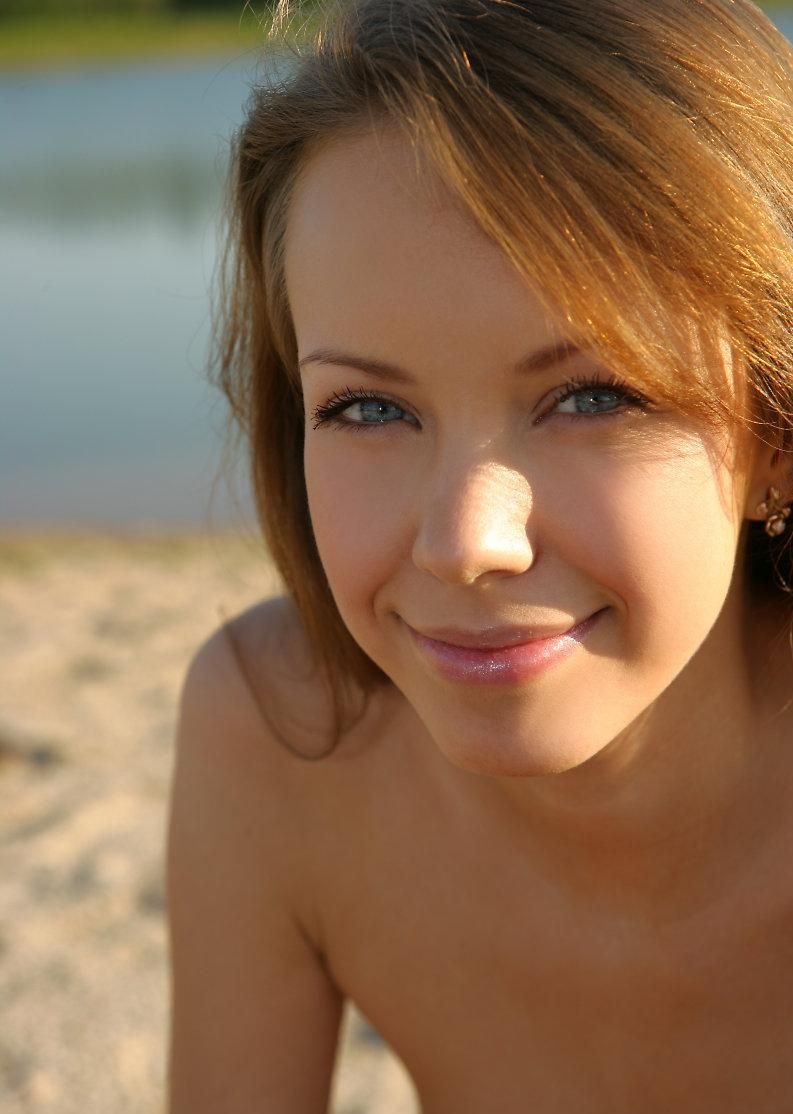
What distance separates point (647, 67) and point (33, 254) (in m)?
13.0

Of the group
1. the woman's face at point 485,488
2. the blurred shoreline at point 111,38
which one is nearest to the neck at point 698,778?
the woman's face at point 485,488

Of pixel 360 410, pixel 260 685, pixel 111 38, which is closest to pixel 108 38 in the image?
pixel 111 38

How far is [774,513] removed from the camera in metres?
1.87

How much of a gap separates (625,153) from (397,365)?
34 cm

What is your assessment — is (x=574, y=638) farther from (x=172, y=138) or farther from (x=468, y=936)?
(x=172, y=138)

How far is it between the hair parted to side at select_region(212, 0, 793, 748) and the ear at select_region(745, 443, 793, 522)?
0.08ft

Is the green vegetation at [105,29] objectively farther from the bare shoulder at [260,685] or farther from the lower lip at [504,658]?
the lower lip at [504,658]

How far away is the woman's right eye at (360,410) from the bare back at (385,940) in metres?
0.62

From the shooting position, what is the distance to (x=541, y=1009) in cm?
212

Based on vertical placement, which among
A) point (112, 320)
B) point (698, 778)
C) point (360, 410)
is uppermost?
point (360, 410)

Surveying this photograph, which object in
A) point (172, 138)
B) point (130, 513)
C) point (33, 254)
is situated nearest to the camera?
point (130, 513)

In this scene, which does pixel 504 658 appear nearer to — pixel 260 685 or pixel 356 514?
pixel 356 514

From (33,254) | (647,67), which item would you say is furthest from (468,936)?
(33,254)

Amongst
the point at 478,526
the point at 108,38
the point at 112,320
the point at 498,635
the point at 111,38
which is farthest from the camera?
the point at 108,38
